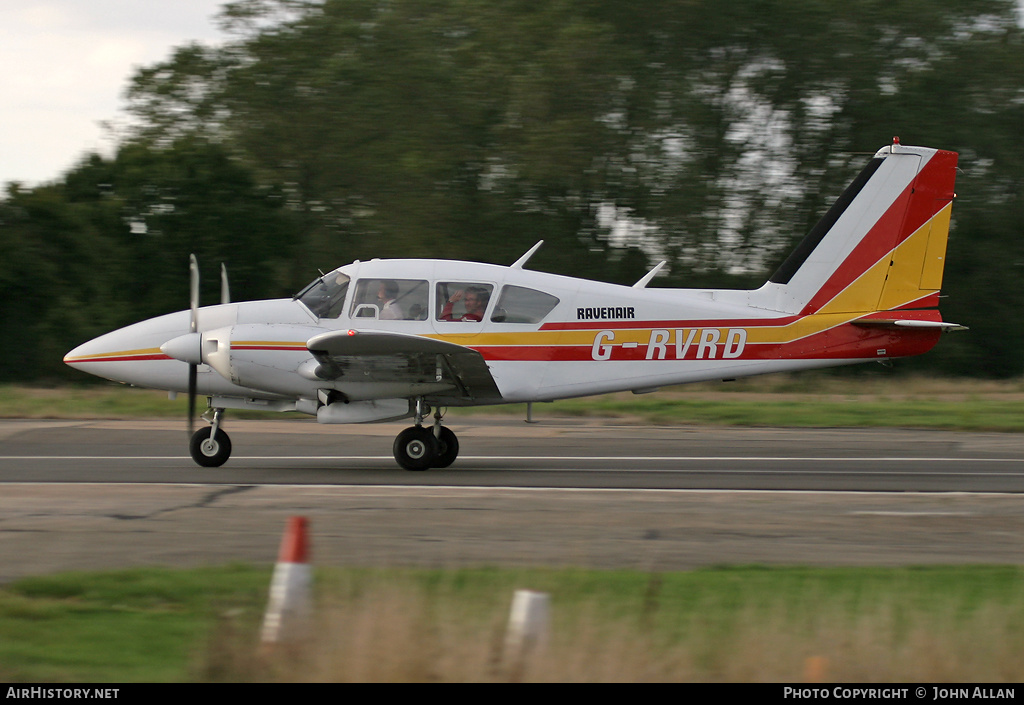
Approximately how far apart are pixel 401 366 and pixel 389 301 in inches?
33.2

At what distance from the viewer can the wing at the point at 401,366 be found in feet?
34.7

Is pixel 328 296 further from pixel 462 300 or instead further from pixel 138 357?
pixel 138 357


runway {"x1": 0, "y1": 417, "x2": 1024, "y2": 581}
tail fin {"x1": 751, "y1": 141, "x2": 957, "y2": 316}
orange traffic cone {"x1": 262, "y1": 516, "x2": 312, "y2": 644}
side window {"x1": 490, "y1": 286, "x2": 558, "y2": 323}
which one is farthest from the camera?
tail fin {"x1": 751, "y1": 141, "x2": 957, "y2": 316}

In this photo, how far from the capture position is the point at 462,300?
11789 mm

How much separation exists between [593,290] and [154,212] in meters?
17.5

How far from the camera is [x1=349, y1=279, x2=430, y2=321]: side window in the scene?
1165 cm

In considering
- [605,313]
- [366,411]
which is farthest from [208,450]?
[605,313]

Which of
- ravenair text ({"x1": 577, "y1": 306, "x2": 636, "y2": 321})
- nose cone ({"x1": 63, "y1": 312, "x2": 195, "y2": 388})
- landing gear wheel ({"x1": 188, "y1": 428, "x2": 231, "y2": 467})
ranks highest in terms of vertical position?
ravenair text ({"x1": 577, "y1": 306, "x2": 636, "y2": 321})

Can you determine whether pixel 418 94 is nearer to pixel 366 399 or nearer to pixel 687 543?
pixel 366 399

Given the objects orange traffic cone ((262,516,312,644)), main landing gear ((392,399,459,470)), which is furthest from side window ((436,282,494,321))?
orange traffic cone ((262,516,312,644))

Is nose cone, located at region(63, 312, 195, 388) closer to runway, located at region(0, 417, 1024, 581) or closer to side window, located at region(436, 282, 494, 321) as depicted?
runway, located at region(0, 417, 1024, 581)

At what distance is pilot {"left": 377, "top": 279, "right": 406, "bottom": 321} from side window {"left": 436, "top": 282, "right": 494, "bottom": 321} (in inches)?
18.7

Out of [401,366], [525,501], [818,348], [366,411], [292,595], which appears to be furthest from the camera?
[818,348]

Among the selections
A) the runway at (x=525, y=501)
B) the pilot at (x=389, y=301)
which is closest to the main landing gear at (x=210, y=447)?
the runway at (x=525, y=501)
